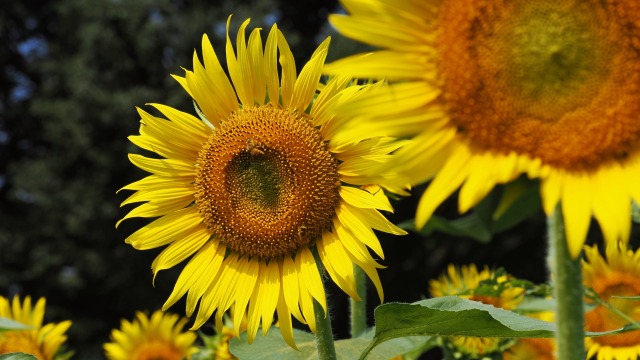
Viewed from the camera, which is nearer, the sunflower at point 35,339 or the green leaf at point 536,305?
the green leaf at point 536,305

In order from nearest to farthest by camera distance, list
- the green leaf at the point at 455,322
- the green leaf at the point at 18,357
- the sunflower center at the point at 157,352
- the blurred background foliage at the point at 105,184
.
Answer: the green leaf at the point at 455,322
the green leaf at the point at 18,357
the sunflower center at the point at 157,352
the blurred background foliage at the point at 105,184

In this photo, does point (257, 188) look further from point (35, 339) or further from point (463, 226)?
point (35, 339)

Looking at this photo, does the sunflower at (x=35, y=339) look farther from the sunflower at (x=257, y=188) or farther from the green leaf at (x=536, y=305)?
the green leaf at (x=536, y=305)

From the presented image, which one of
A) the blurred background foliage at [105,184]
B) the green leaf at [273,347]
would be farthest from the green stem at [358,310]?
the blurred background foliage at [105,184]

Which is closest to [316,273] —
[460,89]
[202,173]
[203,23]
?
[202,173]

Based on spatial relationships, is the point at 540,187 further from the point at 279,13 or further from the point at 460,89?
the point at 279,13

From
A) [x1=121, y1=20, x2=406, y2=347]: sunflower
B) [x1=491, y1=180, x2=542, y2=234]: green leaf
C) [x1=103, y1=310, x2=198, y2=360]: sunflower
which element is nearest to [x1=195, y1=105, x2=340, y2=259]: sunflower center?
[x1=121, y1=20, x2=406, y2=347]: sunflower
